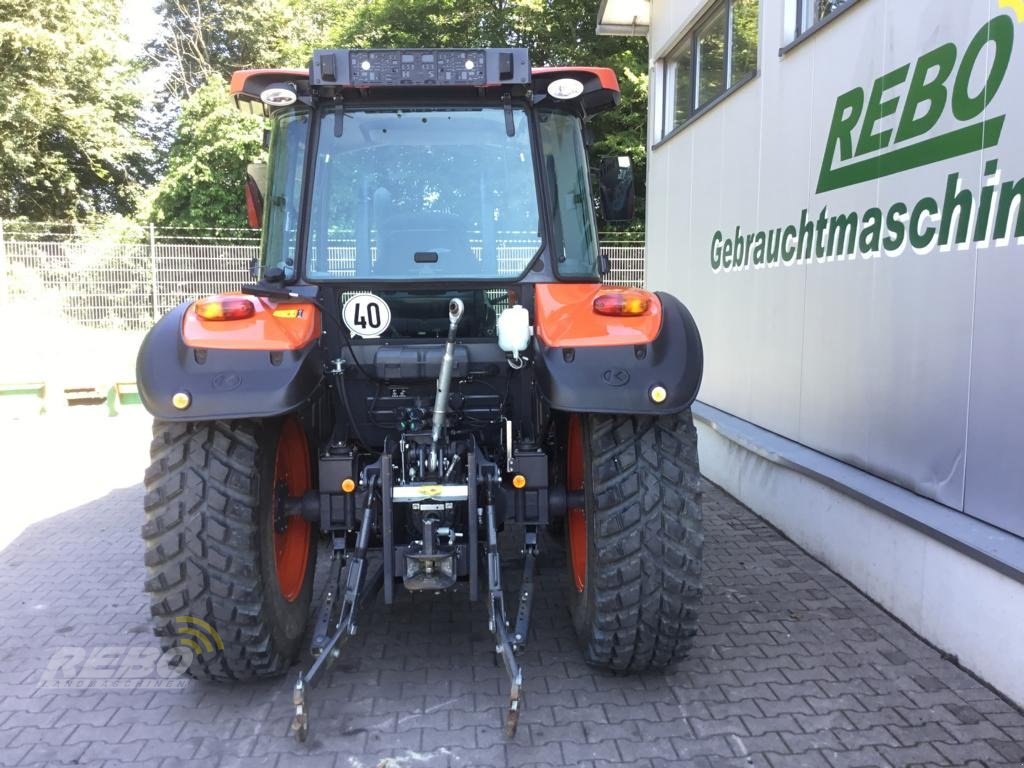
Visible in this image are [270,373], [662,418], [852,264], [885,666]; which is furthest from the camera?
[852,264]

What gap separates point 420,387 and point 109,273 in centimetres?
1185

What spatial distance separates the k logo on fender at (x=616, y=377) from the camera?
9.07 feet

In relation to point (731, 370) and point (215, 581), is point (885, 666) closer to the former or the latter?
point (215, 581)

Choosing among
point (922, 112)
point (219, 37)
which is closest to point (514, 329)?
point (922, 112)

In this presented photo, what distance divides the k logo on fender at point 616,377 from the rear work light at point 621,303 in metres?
0.26

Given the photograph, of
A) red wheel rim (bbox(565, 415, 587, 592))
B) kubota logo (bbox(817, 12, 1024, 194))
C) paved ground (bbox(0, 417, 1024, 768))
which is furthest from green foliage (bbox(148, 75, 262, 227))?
red wheel rim (bbox(565, 415, 587, 592))

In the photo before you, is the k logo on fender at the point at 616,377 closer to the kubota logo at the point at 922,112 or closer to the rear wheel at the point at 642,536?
the rear wheel at the point at 642,536

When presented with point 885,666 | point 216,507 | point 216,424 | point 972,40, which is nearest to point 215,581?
point 216,507

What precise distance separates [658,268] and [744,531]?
4039 mm

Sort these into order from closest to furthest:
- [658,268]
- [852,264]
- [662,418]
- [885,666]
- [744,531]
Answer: [662,418] < [885,666] < [852,264] < [744,531] < [658,268]

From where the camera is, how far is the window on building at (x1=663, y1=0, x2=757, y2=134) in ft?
20.3

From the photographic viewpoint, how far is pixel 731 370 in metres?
6.31

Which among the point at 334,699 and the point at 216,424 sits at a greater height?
the point at 216,424

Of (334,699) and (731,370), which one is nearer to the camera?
(334,699)
